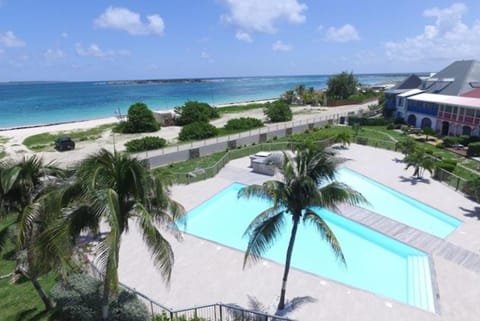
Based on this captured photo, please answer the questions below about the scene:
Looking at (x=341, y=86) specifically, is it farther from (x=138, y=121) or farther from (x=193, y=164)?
(x=193, y=164)

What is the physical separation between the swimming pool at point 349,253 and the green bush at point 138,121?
28102 mm

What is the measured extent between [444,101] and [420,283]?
32827 millimetres

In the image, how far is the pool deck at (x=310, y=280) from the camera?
10.7 meters

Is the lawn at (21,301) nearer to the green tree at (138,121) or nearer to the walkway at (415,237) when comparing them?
the walkway at (415,237)

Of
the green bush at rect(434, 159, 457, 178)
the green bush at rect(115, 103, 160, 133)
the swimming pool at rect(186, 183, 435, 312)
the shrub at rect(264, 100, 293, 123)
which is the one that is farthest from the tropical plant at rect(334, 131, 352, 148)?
the green bush at rect(115, 103, 160, 133)

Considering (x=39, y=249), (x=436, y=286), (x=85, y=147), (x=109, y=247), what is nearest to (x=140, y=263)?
(x=39, y=249)

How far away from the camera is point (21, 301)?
11.1m

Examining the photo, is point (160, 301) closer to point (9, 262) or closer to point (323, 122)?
point (9, 262)

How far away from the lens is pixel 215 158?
30.3 meters

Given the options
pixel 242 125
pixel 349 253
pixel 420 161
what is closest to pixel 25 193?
pixel 349 253

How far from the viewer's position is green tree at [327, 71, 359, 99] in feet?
256

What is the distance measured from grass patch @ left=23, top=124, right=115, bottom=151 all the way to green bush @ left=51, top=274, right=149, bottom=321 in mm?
30765

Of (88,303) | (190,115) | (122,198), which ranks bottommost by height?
(88,303)

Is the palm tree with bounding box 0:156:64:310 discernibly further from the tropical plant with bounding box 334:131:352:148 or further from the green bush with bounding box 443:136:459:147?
the green bush with bounding box 443:136:459:147
